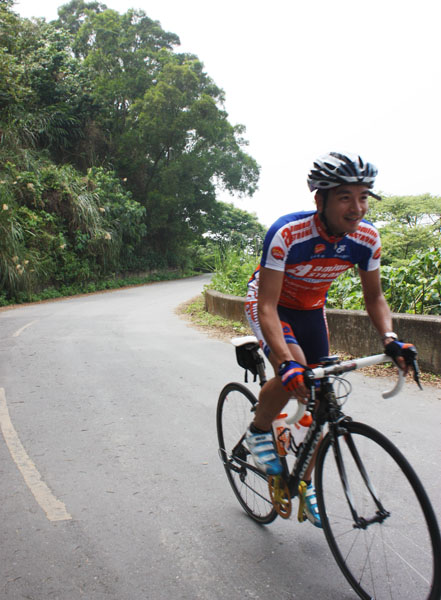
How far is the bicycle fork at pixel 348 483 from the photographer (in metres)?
2.26

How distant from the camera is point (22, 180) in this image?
2116 centimetres

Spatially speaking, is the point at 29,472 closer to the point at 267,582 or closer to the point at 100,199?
the point at 267,582

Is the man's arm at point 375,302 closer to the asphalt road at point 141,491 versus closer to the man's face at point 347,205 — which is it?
the man's face at point 347,205

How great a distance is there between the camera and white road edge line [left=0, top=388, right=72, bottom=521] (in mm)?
3344

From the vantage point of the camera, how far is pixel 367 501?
229 cm

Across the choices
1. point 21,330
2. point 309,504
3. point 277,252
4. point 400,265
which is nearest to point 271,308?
point 277,252

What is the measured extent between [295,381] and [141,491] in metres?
1.97

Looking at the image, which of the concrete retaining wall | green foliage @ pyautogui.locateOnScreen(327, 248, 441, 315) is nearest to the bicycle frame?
the concrete retaining wall

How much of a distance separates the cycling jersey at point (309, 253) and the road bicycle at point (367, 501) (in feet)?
1.81

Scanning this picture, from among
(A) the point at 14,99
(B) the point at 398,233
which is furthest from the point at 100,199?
(B) the point at 398,233

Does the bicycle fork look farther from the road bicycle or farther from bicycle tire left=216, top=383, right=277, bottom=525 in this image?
bicycle tire left=216, top=383, right=277, bottom=525

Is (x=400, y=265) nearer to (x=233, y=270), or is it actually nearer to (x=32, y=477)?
(x=233, y=270)

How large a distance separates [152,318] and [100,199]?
→ 14191mm

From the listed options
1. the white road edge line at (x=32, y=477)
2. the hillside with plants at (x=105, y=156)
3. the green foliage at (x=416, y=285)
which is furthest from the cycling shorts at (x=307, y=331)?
the hillside with plants at (x=105, y=156)
